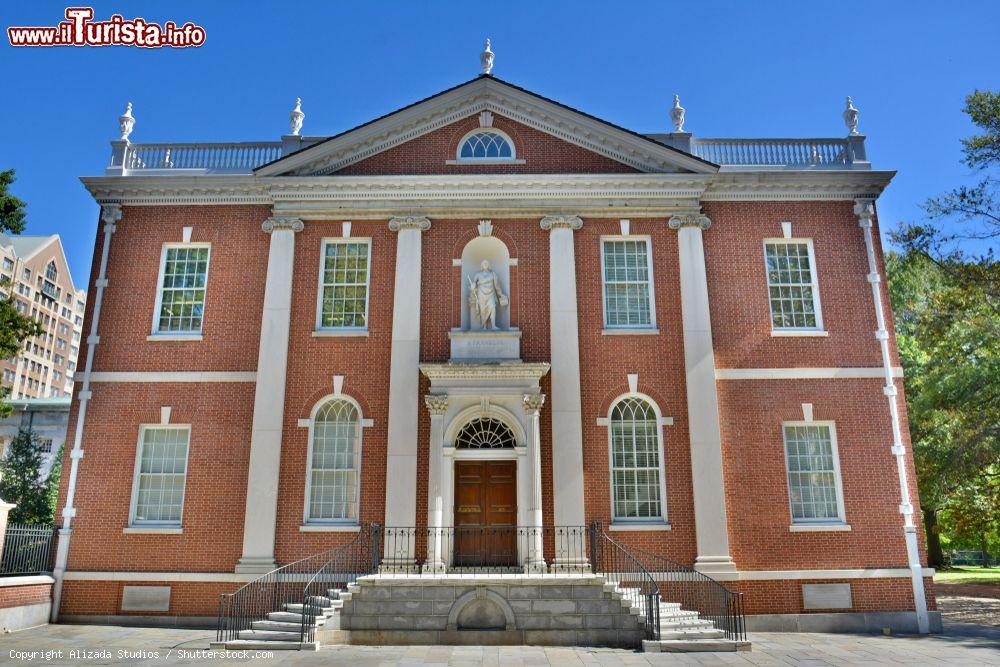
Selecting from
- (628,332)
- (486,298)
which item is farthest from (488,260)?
(628,332)

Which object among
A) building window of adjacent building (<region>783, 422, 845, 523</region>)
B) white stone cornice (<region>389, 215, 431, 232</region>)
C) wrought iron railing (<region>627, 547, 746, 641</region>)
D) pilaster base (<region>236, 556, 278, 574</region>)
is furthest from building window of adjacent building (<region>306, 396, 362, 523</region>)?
building window of adjacent building (<region>783, 422, 845, 523</region>)

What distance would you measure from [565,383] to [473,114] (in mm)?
7701

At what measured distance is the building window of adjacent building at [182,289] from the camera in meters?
18.2

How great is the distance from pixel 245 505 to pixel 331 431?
2548 mm

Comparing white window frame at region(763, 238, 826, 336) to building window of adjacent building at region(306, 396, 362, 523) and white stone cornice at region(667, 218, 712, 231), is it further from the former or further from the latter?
building window of adjacent building at region(306, 396, 362, 523)

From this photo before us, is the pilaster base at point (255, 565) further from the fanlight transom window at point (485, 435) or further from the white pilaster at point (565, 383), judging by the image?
the white pilaster at point (565, 383)

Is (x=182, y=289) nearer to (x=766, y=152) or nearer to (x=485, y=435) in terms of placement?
(x=485, y=435)

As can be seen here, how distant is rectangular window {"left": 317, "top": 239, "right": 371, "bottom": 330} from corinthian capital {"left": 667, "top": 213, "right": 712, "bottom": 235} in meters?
7.84

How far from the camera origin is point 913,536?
16312 millimetres

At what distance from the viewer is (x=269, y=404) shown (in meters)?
17.0

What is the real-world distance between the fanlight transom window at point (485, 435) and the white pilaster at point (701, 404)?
4.32m

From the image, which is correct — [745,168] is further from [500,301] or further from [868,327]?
[500,301]

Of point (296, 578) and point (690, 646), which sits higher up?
point (296, 578)

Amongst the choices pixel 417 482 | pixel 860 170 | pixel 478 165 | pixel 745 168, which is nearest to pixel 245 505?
pixel 417 482
